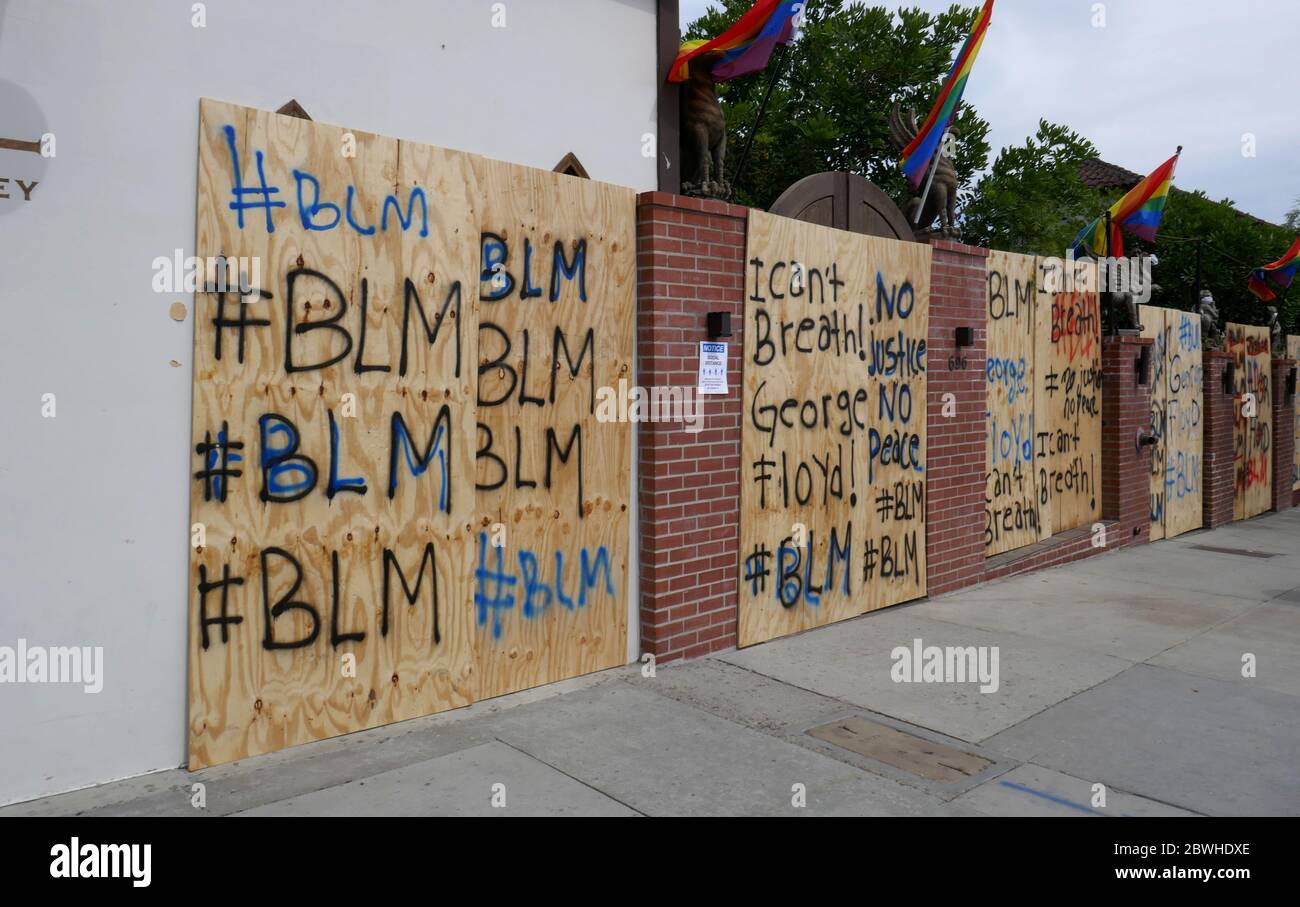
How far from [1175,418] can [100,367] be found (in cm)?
1116

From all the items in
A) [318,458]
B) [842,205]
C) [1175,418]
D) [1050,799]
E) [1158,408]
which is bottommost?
[1050,799]

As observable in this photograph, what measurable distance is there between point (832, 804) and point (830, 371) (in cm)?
337

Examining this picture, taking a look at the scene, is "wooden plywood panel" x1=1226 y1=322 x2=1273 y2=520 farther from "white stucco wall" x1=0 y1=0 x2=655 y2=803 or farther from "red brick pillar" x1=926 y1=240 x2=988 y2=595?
"white stucco wall" x1=0 y1=0 x2=655 y2=803

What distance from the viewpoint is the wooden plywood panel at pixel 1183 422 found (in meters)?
11.1

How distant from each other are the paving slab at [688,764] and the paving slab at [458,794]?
116 mm

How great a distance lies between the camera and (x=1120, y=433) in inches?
387

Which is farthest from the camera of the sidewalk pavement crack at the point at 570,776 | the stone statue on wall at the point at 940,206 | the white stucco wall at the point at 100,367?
the stone statue on wall at the point at 940,206

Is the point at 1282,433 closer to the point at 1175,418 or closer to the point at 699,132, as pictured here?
the point at 1175,418

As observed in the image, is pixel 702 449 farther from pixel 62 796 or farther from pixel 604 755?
pixel 62 796

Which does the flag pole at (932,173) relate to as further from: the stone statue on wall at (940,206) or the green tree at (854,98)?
the green tree at (854,98)

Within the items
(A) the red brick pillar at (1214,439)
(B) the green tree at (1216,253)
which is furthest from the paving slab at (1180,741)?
(B) the green tree at (1216,253)

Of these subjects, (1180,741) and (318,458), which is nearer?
(318,458)

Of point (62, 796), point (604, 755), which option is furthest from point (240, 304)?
point (604, 755)

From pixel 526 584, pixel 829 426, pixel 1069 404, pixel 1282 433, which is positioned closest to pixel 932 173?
pixel 829 426
